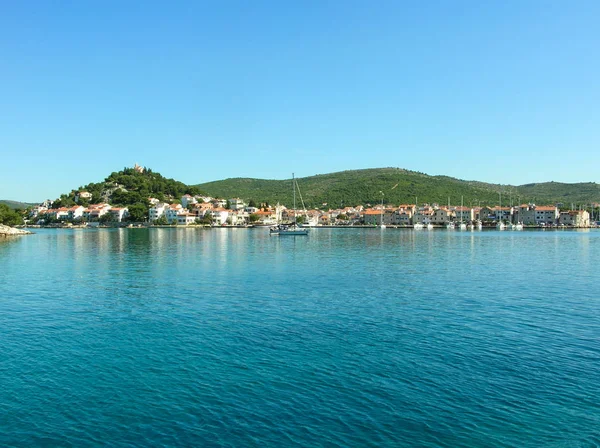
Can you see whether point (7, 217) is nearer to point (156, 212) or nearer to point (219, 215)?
point (156, 212)

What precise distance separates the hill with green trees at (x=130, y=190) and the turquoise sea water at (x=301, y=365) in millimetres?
115590

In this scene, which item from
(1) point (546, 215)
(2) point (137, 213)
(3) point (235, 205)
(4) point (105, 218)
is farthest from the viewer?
(3) point (235, 205)

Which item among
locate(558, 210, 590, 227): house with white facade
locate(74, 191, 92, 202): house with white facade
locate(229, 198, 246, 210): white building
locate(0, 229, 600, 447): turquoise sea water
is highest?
locate(74, 191, 92, 202): house with white facade

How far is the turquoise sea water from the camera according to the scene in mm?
8047

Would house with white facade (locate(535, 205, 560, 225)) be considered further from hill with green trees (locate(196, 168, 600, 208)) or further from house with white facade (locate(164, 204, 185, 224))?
house with white facade (locate(164, 204, 185, 224))

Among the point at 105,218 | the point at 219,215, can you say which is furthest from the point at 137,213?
the point at 219,215

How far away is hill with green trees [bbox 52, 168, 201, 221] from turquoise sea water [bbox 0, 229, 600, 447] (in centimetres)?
11559

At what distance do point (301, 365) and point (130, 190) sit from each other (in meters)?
143

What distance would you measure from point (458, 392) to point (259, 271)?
806 inches

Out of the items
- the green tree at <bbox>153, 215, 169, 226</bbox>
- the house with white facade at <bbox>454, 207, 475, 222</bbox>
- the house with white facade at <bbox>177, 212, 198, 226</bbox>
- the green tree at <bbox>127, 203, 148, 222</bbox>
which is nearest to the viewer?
the green tree at <bbox>153, 215, 169, 226</bbox>

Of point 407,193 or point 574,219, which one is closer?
point 574,219

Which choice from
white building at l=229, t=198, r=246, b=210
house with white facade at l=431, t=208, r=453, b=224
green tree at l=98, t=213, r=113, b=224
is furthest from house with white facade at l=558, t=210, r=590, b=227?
green tree at l=98, t=213, r=113, b=224

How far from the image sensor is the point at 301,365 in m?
11.1

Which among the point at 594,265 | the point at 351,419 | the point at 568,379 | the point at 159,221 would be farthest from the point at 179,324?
the point at 159,221
